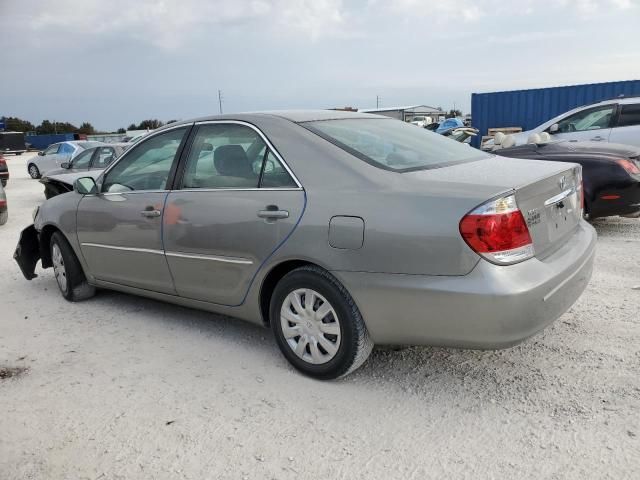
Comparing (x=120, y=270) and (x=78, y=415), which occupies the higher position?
(x=120, y=270)

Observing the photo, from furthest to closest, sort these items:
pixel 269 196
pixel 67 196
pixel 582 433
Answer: pixel 67 196 < pixel 269 196 < pixel 582 433

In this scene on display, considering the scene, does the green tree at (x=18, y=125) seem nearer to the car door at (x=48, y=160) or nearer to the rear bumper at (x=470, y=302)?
the car door at (x=48, y=160)

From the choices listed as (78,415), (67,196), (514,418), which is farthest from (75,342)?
(514,418)

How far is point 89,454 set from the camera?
2.62 m

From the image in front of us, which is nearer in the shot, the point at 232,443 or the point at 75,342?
the point at 232,443

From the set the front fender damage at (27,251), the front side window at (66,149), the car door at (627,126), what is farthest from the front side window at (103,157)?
the car door at (627,126)

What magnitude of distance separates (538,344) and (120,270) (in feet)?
10.0

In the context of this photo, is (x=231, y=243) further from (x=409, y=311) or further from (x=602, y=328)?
(x=602, y=328)

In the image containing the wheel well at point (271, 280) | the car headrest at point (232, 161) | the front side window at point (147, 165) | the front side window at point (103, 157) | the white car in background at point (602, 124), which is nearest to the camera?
the wheel well at point (271, 280)

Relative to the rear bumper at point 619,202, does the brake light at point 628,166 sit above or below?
above

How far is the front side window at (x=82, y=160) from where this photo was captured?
11609mm

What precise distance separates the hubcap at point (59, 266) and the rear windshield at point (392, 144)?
2.80 meters

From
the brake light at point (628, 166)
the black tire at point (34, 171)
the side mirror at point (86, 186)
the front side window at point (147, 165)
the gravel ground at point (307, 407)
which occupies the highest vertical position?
the front side window at point (147, 165)

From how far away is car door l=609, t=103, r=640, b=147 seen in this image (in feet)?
30.0
